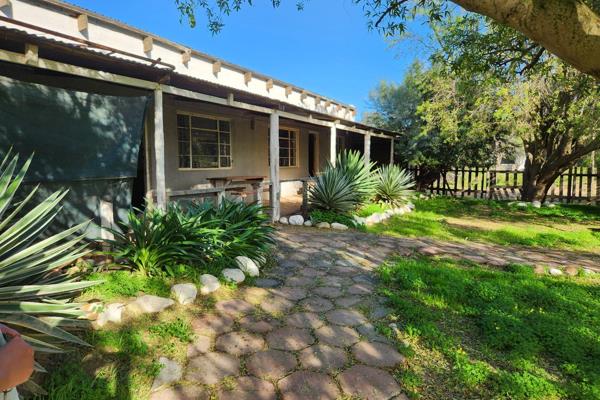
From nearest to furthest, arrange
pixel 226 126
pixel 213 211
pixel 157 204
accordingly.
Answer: pixel 213 211, pixel 157 204, pixel 226 126

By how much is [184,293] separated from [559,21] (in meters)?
3.27

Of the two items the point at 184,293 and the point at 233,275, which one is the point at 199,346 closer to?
the point at 184,293

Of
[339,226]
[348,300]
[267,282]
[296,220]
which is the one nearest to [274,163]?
[296,220]

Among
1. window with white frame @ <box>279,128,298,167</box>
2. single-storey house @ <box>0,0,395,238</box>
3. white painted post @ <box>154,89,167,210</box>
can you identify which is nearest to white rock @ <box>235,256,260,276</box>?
single-storey house @ <box>0,0,395,238</box>

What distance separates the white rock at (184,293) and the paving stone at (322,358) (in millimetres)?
1189

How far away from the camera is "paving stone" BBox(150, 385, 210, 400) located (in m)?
2.17

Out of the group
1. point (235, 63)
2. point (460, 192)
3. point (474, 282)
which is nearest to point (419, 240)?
point (474, 282)

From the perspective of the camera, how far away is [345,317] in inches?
129

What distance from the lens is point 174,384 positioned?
228 cm

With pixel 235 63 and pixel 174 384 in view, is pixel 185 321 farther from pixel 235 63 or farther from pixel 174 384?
pixel 235 63

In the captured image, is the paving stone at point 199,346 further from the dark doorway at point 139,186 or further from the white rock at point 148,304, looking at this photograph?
the dark doorway at point 139,186

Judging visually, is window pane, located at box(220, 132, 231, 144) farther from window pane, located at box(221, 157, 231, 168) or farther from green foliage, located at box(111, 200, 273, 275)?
green foliage, located at box(111, 200, 273, 275)

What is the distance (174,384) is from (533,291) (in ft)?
12.0

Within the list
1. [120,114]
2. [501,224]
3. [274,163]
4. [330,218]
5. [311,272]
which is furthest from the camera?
[501,224]
